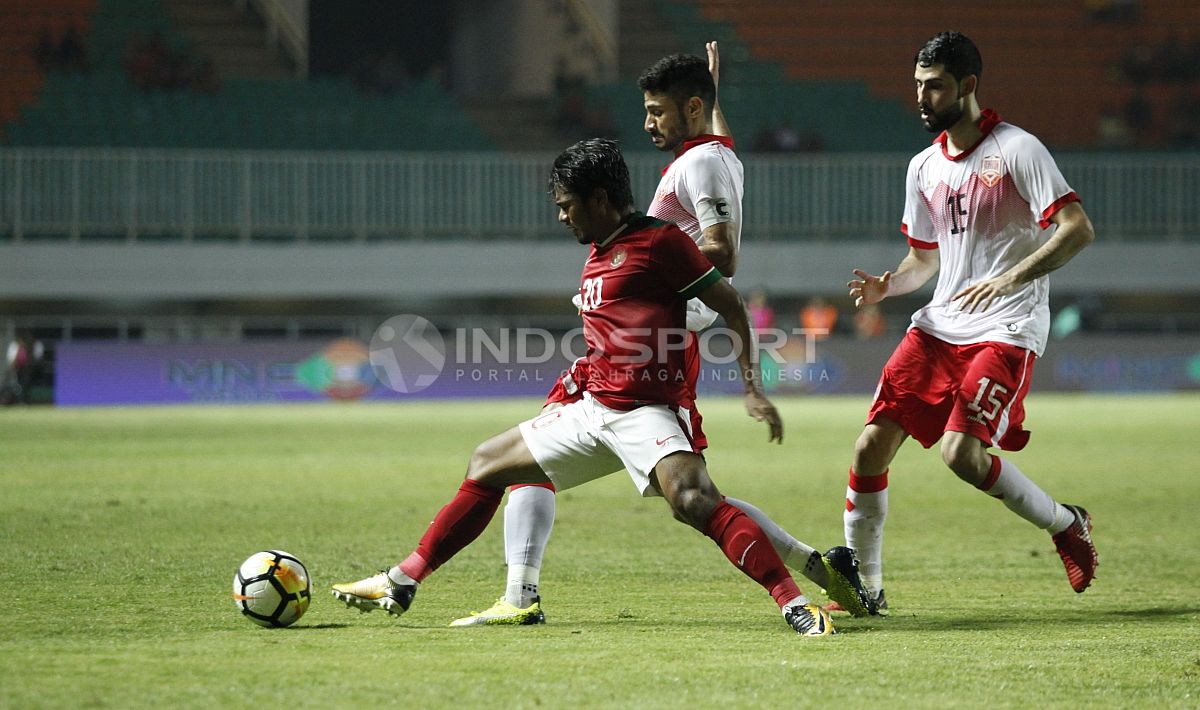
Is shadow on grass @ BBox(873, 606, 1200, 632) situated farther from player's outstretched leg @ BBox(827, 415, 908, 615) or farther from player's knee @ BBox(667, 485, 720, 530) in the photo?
player's knee @ BBox(667, 485, 720, 530)

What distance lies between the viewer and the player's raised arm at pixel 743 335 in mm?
4926

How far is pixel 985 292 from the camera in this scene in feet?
17.9

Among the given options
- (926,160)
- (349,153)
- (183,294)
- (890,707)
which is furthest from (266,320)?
(890,707)

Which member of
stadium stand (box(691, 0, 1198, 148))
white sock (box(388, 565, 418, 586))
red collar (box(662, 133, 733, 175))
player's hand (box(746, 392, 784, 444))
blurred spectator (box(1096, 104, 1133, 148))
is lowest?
white sock (box(388, 565, 418, 586))

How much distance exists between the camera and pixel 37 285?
24.9 metres

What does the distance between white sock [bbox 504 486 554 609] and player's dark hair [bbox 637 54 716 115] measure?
5.11 feet

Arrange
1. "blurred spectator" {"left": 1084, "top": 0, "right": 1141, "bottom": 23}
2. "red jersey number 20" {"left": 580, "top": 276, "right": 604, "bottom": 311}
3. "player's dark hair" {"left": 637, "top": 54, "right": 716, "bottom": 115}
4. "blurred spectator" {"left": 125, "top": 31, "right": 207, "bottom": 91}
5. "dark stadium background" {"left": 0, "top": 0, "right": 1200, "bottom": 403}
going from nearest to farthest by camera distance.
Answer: "red jersey number 20" {"left": 580, "top": 276, "right": 604, "bottom": 311} < "player's dark hair" {"left": 637, "top": 54, "right": 716, "bottom": 115} < "dark stadium background" {"left": 0, "top": 0, "right": 1200, "bottom": 403} < "blurred spectator" {"left": 125, "top": 31, "right": 207, "bottom": 91} < "blurred spectator" {"left": 1084, "top": 0, "right": 1141, "bottom": 23}

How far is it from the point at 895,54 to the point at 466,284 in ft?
37.6

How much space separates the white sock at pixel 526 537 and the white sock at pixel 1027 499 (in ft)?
5.69

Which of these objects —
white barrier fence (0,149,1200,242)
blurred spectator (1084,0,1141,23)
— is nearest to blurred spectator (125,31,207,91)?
white barrier fence (0,149,1200,242)

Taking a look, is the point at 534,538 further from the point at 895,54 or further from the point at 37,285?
the point at 895,54

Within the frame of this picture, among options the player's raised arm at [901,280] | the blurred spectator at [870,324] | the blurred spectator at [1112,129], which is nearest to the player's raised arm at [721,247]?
the player's raised arm at [901,280]

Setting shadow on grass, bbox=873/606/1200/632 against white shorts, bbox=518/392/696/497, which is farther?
shadow on grass, bbox=873/606/1200/632

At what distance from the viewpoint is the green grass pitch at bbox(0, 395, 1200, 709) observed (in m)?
4.06
